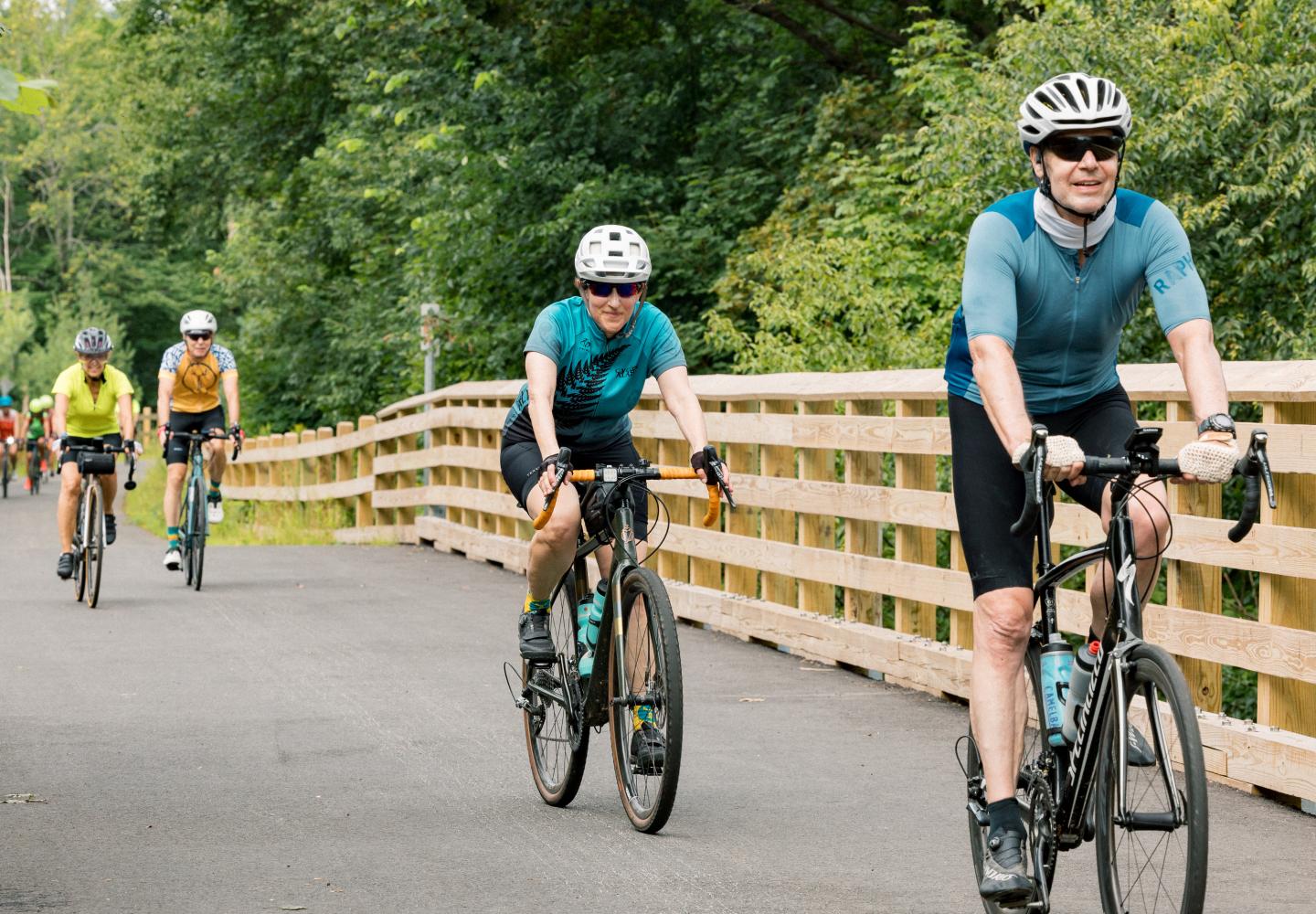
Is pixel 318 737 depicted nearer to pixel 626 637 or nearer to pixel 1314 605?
pixel 626 637

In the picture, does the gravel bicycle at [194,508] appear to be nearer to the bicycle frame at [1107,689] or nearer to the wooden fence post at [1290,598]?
the wooden fence post at [1290,598]

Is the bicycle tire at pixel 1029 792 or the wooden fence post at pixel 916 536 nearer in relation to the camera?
the bicycle tire at pixel 1029 792

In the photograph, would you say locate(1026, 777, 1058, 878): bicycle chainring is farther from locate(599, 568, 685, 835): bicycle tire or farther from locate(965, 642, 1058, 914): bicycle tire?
locate(599, 568, 685, 835): bicycle tire

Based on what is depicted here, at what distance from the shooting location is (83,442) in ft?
47.3

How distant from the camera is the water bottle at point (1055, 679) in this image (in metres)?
4.89

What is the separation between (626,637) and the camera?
6684 millimetres

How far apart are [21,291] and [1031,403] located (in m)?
84.2

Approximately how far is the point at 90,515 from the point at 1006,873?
9969 millimetres

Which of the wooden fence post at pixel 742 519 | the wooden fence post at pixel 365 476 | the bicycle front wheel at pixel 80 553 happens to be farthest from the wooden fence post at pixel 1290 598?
the wooden fence post at pixel 365 476

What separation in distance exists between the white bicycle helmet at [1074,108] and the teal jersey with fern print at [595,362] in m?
2.25

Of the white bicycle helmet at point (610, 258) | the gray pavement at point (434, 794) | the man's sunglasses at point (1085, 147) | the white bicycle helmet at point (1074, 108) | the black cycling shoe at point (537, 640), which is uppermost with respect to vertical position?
the white bicycle helmet at point (1074, 108)

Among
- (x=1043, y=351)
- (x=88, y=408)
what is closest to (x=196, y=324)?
(x=88, y=408)

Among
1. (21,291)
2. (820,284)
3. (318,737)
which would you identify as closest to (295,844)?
(318,737)

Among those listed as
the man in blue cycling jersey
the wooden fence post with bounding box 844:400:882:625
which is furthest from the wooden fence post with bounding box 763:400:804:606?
the man in blue cycling jersey
